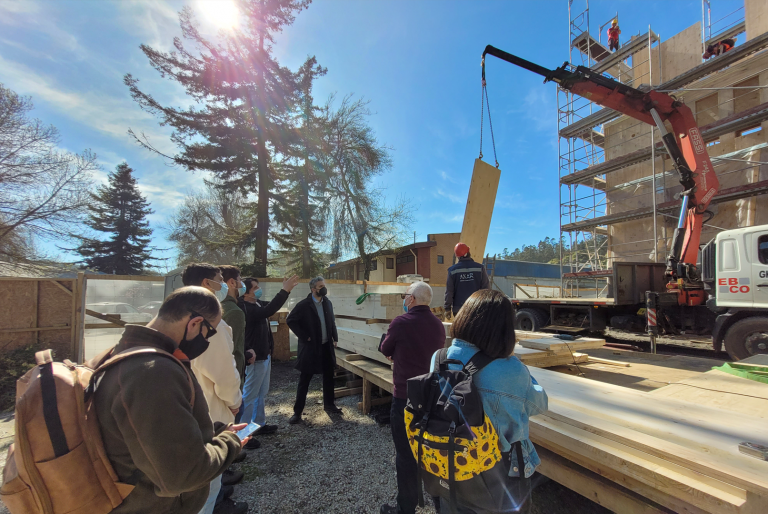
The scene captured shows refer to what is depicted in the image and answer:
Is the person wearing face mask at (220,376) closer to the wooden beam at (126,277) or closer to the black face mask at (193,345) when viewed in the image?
the black face mask at (193,345)

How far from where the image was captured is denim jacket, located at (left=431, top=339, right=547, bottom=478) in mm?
1394

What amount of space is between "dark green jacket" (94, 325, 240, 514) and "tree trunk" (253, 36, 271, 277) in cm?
1219

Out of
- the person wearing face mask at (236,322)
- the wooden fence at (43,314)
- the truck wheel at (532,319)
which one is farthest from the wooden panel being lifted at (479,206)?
the wooden fence at (43,314)

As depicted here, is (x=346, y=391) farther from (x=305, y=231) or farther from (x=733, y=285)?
(x=305, y=231)

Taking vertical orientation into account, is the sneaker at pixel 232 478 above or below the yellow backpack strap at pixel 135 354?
below

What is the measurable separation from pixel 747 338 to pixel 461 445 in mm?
7386

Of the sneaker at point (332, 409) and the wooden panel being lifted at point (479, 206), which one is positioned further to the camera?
the sneaker at point (332, 409)

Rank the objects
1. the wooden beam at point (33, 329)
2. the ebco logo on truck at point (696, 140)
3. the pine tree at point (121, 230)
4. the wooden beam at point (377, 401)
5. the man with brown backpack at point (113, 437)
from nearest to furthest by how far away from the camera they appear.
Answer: the man with brown backpack at point (113, 437)
the wooden beam at point (377, 401)
the wooden beam at point (33, 329)
the ebco logo on truck at point (696, 140)
the pine tree at point (121, 230)

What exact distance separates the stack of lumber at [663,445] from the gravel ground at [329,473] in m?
0.97

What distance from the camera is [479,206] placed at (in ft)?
13.8

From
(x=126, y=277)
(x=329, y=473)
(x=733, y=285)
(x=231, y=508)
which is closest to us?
(x=231, y=508)

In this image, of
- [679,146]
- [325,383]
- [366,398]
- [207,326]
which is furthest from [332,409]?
[679,146]

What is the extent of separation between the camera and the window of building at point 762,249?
562 centimetres

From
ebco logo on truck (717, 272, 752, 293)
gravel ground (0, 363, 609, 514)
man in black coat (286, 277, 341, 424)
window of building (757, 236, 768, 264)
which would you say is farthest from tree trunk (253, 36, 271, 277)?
window of building (757, 236, 768, 264)
